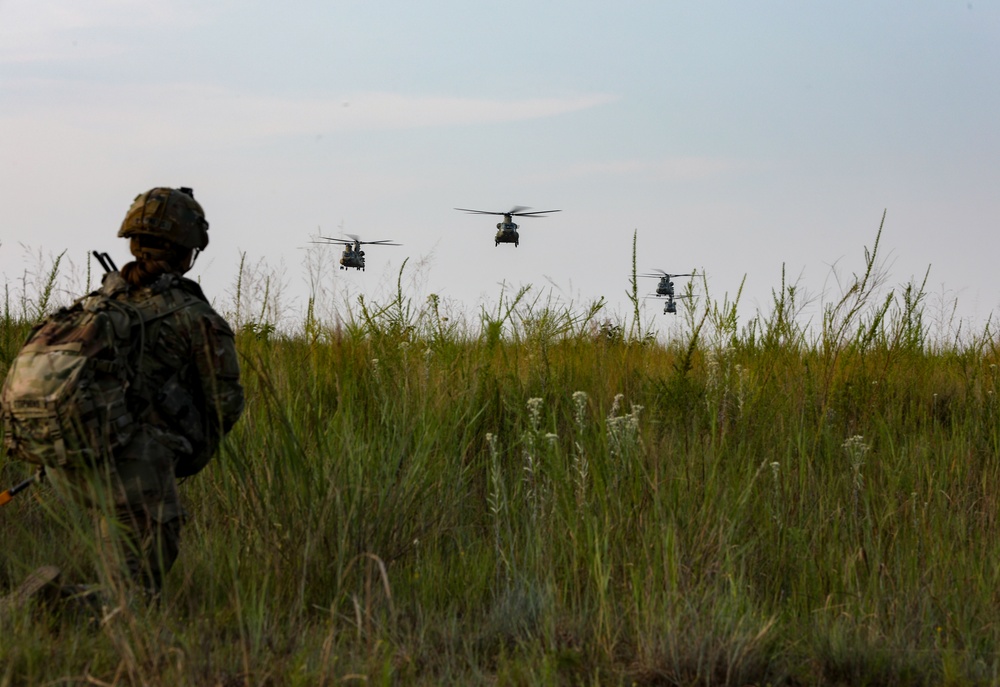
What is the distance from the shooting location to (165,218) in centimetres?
396

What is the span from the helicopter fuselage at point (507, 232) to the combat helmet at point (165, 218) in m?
26.1

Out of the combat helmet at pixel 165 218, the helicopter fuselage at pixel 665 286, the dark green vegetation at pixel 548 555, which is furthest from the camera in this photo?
the helicopter fuselage at pixel 665 286

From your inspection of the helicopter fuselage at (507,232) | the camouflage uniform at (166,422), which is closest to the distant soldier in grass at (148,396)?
the camouflage uniform at (166,422)

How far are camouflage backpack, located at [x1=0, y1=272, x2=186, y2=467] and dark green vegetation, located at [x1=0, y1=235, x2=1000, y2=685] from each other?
0.34 meters

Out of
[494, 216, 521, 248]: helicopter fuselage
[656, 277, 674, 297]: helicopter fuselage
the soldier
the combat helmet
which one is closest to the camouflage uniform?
the soldier

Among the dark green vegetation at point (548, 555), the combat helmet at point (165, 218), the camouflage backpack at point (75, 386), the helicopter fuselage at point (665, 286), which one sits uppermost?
the helicopter fuselage at point (665, 286)

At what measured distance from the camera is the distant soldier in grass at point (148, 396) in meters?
3.59

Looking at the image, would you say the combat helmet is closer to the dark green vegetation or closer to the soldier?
the soldier

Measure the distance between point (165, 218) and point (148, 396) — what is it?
719mm

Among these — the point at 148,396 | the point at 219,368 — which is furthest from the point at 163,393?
the point at 219,368

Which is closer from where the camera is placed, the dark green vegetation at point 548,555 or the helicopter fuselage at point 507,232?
the dark green vegetation at point 548,555

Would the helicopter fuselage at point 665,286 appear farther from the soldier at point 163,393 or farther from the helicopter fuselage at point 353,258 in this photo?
the soldier at point 163,393

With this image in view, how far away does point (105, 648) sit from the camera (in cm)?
321

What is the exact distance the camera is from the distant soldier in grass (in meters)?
3.59
